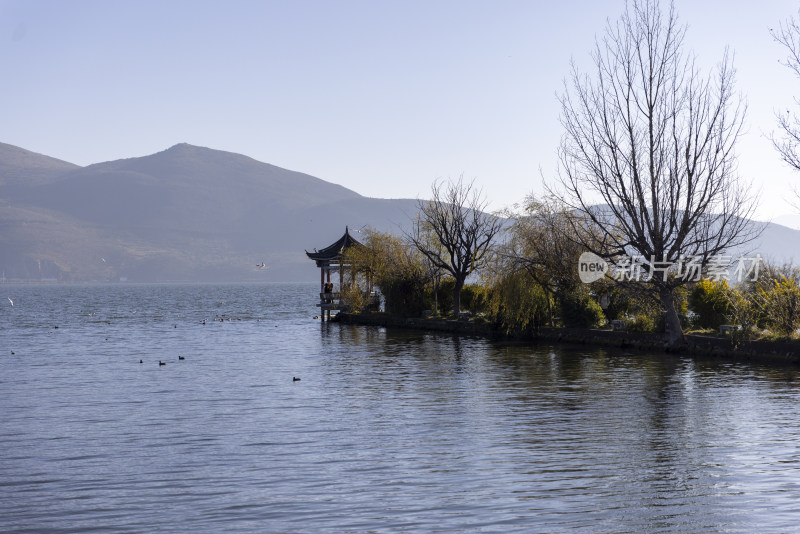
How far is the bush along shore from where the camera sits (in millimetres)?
28447

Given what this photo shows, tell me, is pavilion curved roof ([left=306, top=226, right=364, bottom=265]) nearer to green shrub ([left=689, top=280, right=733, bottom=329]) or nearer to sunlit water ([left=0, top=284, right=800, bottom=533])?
green shrub ([left=689, top=280, right=733, bottom=329])

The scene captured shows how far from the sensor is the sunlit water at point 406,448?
10.8 m

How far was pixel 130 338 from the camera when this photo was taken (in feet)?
165

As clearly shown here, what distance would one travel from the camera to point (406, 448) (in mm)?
15023

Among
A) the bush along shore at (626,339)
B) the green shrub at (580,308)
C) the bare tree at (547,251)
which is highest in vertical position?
the bare tree at (547,251)

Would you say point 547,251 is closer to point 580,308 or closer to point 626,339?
point 580,308

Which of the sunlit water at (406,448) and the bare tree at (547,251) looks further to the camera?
the bare tree at (547,251)

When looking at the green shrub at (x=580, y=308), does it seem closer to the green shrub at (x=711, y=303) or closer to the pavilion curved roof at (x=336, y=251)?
the green shrub at (x=711, y=303)

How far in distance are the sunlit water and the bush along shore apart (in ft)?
4.69

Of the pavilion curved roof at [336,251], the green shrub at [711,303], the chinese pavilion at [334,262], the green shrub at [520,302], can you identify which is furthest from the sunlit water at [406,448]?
the pavilion curved roof at [336,251]

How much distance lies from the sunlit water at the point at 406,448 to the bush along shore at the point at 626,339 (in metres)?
1.43

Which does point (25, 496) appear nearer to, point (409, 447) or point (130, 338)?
point (409, 447)

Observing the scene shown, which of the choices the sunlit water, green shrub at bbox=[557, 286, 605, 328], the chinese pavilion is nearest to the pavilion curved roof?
the chinese pavilion

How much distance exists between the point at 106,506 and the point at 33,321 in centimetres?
6760
